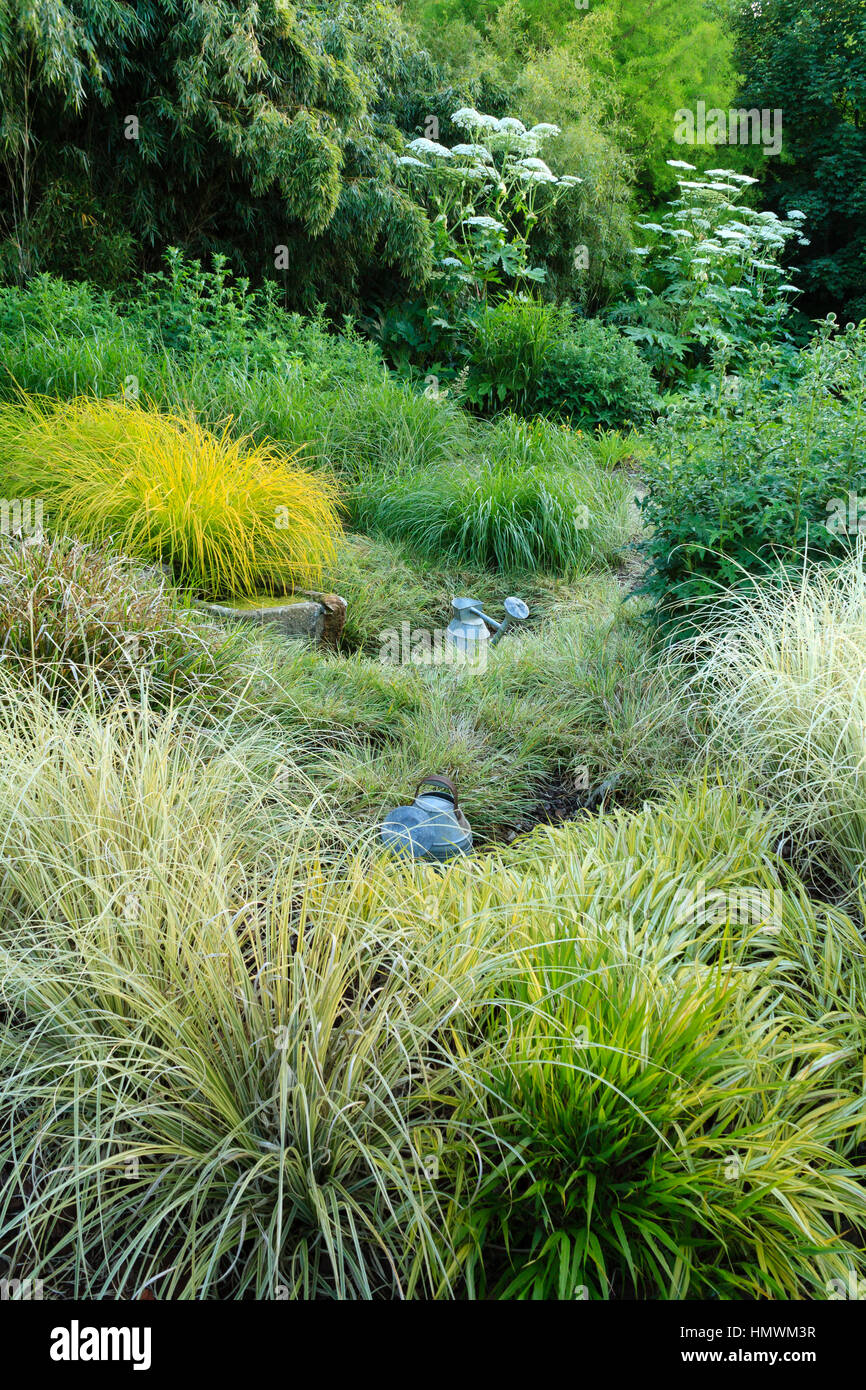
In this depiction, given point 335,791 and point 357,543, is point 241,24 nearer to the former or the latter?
point 357,543

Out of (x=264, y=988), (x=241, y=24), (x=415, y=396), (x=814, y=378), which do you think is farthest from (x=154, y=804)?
(x=241, y=24)

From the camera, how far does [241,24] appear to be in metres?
6.47

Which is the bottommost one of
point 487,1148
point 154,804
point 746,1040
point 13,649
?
point 487,1148

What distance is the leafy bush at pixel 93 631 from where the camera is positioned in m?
3.13

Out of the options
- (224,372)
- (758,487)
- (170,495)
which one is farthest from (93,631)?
(224,372)

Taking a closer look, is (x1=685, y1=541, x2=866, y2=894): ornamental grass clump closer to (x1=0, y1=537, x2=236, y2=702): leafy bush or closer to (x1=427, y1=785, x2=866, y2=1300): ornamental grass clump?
(x1=427, y1=785, x2=866, y2=1300): ornamental grass clump

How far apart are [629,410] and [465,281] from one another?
1.92 meters

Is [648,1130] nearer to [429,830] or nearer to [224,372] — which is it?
[429,830]

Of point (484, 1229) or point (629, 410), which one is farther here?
point (629, 410)

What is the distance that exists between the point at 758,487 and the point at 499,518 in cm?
182

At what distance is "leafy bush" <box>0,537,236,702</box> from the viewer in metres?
3.13

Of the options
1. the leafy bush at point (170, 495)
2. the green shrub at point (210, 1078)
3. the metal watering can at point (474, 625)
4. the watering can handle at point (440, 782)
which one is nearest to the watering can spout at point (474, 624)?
the metal watering can at point (474, 625)

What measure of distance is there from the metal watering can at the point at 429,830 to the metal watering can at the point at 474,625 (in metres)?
1.49

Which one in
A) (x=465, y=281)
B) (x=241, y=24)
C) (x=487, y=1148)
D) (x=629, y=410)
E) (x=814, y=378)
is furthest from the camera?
(x=465, y=281)
